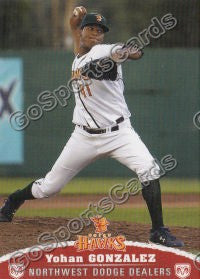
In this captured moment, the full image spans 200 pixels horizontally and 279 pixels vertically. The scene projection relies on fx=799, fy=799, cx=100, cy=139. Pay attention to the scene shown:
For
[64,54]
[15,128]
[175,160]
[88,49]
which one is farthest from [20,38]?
[88,49]

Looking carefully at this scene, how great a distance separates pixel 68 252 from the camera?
21.1 ft

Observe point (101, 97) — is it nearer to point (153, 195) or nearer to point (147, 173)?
point (147, 173)

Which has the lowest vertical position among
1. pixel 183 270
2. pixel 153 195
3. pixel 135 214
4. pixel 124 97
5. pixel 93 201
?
pixel 183 270

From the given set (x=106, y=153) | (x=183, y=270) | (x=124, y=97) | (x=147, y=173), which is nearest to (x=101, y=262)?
(x=183, y=270)

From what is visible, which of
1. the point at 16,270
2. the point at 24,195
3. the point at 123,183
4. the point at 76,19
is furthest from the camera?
the point at 123,183

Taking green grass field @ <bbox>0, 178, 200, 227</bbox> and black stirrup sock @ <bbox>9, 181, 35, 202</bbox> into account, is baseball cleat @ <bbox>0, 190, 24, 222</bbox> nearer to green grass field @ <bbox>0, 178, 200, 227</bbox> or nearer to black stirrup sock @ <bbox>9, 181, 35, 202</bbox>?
black stirrup sock @ <bbox>9, 181, 35, 202</bbox>

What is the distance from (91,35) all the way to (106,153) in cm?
108

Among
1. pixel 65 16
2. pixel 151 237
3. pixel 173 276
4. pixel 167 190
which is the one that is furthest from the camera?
pixel 65 16

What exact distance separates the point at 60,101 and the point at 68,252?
8717 millimetres

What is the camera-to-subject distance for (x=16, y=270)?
20.5 ft

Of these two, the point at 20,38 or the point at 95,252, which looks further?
the point at 20,38

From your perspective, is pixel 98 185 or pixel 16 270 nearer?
pixel 16 270

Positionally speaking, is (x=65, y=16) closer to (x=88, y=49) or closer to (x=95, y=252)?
(x=88, y=49)

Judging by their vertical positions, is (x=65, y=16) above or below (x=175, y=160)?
above
